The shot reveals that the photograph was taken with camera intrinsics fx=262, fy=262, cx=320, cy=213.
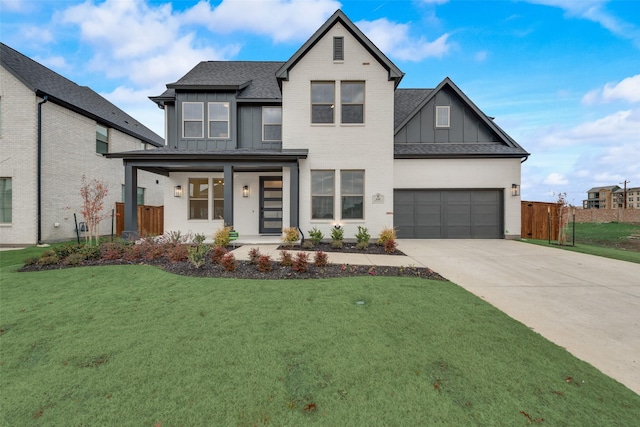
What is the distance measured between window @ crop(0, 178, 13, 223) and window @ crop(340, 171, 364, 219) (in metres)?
13.1

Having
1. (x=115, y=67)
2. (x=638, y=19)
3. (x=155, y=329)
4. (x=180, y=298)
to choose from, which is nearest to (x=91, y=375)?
(x=155, y=329)

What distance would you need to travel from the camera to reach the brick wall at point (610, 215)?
947 inches

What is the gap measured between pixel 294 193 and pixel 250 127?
156 inches

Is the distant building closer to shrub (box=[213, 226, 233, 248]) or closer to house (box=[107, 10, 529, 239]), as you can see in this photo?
house (box=[107, 10, 529, 239])

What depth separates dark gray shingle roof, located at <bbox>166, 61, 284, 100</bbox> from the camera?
1084 centimetres

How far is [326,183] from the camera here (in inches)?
405

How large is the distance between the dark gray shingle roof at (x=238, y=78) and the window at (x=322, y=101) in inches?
68.5

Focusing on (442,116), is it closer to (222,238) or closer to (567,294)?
(567,294)

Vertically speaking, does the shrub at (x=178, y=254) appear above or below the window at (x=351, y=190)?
below

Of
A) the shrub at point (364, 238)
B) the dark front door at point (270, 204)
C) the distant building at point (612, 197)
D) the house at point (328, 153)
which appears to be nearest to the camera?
the shrub at point (364, 238)

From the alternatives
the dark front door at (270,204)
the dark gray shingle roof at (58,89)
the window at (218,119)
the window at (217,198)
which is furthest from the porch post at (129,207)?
the dark gray shingle roof at (58,89)

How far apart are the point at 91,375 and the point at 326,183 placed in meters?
8.61

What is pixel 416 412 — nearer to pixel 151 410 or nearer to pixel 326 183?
pixel 151 410

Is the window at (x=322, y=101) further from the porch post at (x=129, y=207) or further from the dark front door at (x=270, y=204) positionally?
the porch post at (x=129, y=207)
